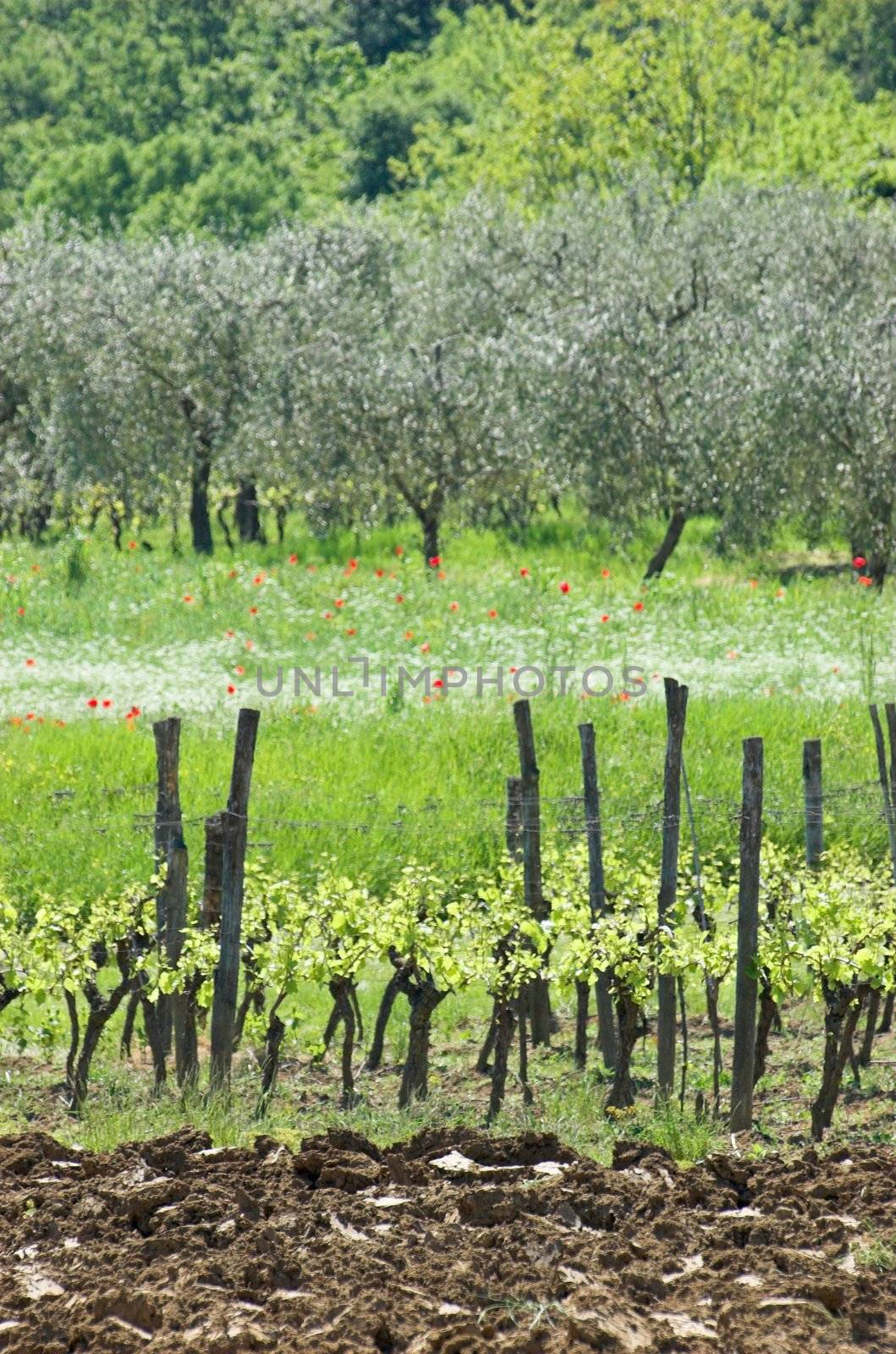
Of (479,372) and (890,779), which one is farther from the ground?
(479,372)

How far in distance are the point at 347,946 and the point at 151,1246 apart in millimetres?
3057

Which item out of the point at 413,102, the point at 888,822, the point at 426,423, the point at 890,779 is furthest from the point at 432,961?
the point at 413,102

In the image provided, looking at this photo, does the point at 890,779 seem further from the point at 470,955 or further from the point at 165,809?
the point at 165,809

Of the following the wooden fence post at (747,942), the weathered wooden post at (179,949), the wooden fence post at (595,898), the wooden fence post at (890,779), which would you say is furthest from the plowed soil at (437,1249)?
the wooden fence post at (890,779)

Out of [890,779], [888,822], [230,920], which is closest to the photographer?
[230,920]

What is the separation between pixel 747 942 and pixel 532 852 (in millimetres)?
2004

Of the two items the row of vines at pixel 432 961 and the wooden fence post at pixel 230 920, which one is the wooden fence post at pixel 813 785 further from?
the wooden fence post at pixel 230 920

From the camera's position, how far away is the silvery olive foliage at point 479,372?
26641 mm

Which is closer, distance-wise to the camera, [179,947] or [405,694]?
[179,947]

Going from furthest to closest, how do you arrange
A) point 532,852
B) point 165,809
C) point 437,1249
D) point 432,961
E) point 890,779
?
1. point 890,779
2. point 532,852
3. point 165,809
4. point 432,961
5. point 437,1249

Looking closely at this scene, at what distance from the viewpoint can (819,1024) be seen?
11383 millimetres

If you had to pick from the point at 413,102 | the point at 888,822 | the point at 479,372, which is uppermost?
the point at 413,102

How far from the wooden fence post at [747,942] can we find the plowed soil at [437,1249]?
129cm

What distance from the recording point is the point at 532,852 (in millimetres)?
10945
